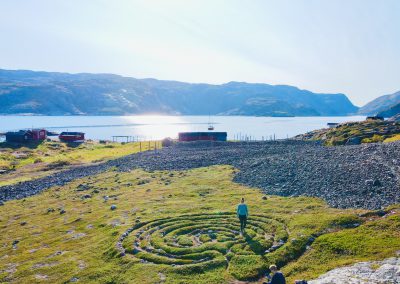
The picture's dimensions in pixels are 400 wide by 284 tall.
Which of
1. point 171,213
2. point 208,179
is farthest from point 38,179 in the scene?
point 171,213

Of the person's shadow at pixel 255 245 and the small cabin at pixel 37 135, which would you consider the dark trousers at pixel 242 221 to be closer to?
the person's shadow at pixel 255 245

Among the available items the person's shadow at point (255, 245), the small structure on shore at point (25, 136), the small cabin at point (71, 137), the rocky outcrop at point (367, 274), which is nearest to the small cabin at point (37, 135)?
the small structure on shore at point (25, 136)

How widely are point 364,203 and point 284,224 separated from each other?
849cm

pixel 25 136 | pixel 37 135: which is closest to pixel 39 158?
pixel 25 136

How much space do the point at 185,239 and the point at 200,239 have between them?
1.25m

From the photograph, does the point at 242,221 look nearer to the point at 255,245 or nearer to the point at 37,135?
the point at 255,245

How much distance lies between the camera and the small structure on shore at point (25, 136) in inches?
5586

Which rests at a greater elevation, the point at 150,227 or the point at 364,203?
the point at 364,203

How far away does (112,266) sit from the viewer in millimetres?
26125

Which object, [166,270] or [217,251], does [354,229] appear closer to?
[217,251]

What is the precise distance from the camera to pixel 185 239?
3038cm

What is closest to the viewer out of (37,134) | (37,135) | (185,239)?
(185,239)

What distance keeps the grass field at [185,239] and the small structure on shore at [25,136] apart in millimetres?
105361

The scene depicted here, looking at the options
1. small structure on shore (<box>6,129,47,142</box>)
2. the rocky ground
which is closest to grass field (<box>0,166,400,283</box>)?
the rocky ground
